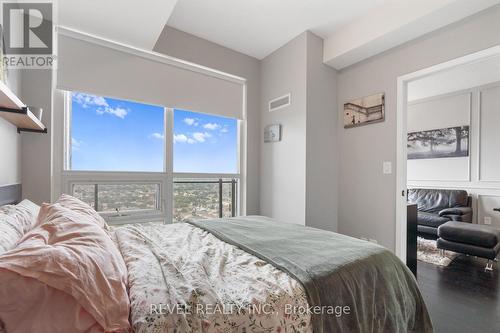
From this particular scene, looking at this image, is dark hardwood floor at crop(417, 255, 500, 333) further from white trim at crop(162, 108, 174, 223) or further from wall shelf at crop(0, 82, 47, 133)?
wall shelf at crop(0, 82, 47, 133)

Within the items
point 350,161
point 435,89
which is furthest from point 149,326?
point 435,89

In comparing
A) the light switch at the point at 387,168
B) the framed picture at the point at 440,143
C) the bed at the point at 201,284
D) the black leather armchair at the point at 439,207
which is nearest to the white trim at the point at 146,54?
the bed at the point at 201,284

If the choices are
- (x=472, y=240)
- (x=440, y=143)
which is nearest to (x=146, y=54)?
(x=472, y=240)

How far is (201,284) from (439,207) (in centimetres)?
500

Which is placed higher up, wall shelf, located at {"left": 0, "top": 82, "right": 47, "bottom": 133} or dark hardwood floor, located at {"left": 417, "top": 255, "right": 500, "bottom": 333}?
wall shelf, located at {"left": 0, "top": 82, "right": 47, "bottom": 133}

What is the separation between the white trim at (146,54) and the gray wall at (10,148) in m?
0.60

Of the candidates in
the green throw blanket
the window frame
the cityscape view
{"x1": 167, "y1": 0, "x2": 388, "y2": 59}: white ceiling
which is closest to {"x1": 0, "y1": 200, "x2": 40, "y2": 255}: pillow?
the green throw blanket

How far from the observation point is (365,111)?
2855mm

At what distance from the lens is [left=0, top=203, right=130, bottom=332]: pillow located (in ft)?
1.98

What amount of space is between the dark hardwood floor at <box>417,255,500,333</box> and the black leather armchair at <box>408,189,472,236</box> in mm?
924

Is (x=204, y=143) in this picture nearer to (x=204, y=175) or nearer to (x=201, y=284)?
(x=204, y=175)

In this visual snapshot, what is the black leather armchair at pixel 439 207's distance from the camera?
388 centimetres

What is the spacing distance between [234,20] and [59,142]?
2173 mm

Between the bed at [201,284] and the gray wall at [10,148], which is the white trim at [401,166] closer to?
the bed at [201,284]
